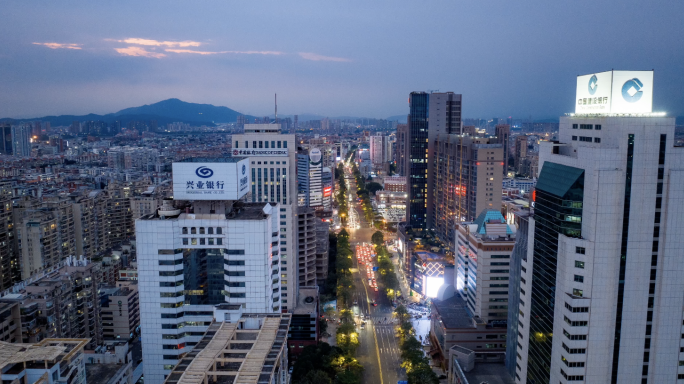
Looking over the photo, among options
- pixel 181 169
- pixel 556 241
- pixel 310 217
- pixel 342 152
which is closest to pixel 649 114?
pixel 556 241

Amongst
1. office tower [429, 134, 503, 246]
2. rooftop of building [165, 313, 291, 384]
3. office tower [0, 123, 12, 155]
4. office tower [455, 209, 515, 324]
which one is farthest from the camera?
office tower [0, 123, 12, 155]

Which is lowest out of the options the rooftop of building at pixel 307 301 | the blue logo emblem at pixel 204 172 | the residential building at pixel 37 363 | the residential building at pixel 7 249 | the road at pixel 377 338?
the road at pixel 377 338

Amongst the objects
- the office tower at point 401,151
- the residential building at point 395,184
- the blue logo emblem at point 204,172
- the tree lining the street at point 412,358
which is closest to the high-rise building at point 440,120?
the residential building at point 395,184

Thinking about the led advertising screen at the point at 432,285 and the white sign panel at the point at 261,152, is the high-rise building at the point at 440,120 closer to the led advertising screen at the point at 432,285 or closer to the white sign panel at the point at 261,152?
the led advertising screen at the point at 432,285

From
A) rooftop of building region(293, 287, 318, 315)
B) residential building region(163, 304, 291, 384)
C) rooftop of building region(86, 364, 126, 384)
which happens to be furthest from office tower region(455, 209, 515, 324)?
rooftop of building region(86, 364, 126, 384)

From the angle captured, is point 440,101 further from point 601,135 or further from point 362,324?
point 601,135

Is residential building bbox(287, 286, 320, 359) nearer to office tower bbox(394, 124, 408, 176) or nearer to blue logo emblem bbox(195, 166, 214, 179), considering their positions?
blue logo emblem bbox(195, 166, 214, 179)
